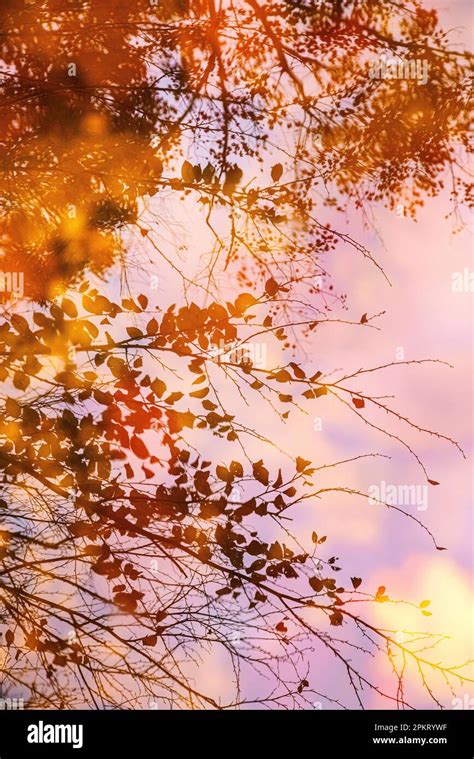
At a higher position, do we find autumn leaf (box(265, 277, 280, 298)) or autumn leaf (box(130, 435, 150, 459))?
autumn leaf (box(265, 277, 280, 298))

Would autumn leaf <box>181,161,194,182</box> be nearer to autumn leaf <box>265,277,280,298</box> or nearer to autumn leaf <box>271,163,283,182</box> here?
autumn leaf <box>271,163,283,182</box>

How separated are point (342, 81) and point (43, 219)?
107 inches

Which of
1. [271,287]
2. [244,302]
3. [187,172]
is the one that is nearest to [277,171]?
[187,172]

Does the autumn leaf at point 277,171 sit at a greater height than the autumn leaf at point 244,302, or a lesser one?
greater

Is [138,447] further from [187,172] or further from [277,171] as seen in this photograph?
[277,171]

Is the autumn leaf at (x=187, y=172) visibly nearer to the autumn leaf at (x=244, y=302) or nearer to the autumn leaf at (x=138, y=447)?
the autumn leaf at (x=244, y=302)

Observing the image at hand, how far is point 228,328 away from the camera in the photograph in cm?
318

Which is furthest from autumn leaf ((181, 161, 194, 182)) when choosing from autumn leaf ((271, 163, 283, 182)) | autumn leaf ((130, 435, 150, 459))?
autumn leaf ((130, 435, 150, 459))

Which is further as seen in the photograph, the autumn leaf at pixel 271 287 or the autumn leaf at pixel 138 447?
the autumn leaf at pixel 271 287

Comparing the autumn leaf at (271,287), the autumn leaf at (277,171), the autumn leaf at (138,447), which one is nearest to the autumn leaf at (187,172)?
the autumn leaf at (277,171)

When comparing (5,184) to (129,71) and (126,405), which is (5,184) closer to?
(129,71)

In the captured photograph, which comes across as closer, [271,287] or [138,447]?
[138,447]

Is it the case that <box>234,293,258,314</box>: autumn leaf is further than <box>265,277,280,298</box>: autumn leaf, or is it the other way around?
<box>265,277,280,298</box>: autumn leaf

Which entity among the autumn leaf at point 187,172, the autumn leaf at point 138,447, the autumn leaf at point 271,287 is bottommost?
the autumn leaf at point 138,447
